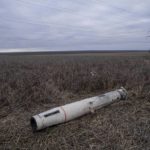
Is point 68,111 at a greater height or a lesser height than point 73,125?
greater

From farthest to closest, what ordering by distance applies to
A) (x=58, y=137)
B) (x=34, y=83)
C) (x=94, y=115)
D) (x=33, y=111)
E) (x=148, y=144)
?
(x=34, y=83), (x=33, y=111), (x=94, y=115), (x=58, y=137), (x=148, y=144)

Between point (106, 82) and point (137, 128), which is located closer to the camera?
point (137, 128)

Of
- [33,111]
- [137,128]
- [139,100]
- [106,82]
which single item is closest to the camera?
[137,128]

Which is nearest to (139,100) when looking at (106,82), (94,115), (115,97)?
(115,97)

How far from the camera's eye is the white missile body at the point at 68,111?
3434 millimetres

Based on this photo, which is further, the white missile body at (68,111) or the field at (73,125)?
the white missile body at (68,111)

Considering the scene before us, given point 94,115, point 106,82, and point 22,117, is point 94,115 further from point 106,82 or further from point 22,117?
point 106,82

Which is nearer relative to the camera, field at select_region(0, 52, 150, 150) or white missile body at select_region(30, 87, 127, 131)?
field at select_region(0, 52, 150, 150)

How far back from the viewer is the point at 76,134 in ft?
11.4

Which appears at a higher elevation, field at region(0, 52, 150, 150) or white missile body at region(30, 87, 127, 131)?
white missile body at region(30, 87, 127, 131)

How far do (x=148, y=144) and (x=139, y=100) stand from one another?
216cm

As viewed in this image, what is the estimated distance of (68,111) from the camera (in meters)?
3.83

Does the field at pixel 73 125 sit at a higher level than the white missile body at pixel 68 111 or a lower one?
lower

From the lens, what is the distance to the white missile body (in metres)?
3.43
